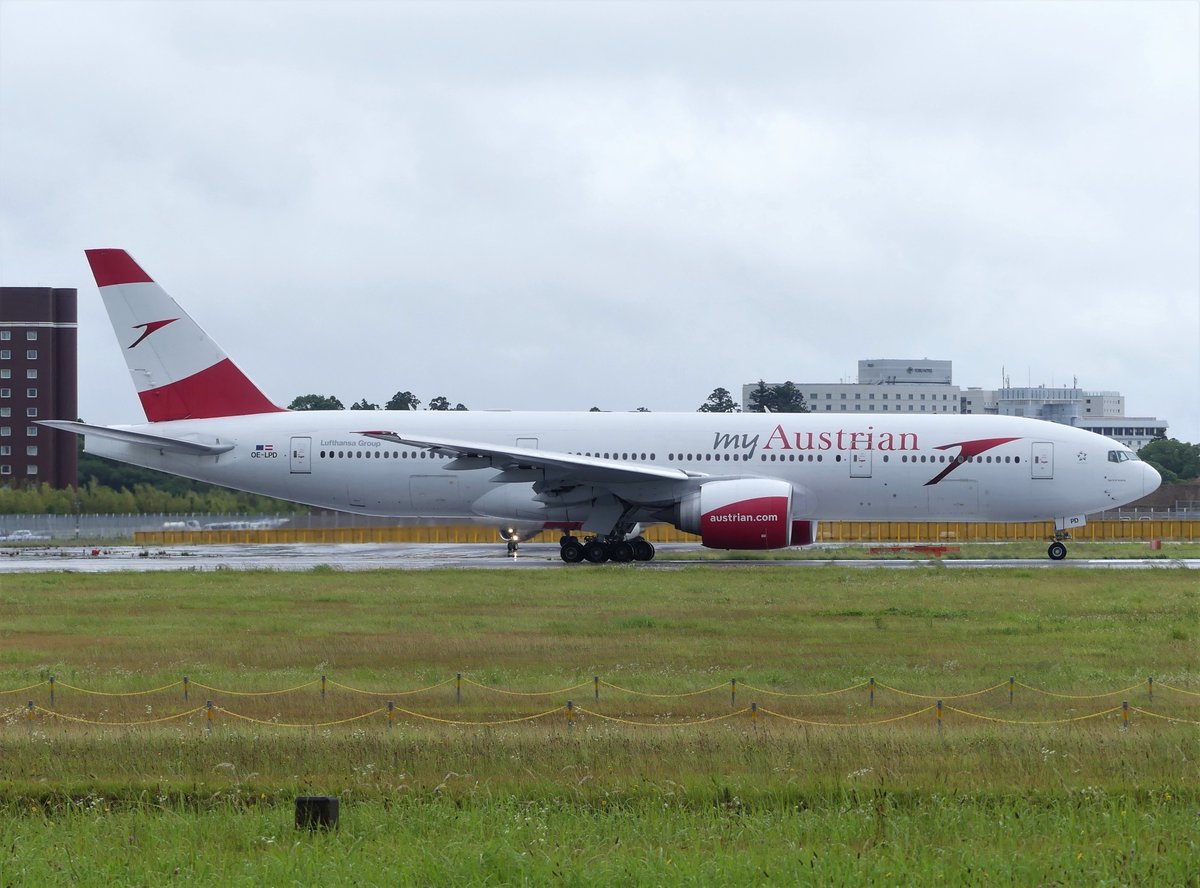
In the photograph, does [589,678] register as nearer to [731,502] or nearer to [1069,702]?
[1069,702]

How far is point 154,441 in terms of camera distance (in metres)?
38.2

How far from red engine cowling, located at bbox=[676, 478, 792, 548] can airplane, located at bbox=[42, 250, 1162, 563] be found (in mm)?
1206

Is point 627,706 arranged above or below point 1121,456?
below

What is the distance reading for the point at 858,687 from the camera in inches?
652

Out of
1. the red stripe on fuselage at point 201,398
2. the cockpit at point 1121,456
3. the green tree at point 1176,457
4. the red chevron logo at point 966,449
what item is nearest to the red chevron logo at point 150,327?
the red stripe on fuselage at point 201,398

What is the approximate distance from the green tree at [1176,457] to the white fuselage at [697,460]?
82967 millimetres

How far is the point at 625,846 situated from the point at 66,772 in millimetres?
5529

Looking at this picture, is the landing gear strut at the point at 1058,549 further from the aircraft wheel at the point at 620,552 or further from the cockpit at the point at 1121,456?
the aircraft wheel at the point at 620,552

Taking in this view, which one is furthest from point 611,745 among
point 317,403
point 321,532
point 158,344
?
point 317,403

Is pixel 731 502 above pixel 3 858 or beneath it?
above

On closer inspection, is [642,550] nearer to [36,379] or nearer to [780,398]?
[36,379]

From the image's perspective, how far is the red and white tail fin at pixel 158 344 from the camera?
129 ft

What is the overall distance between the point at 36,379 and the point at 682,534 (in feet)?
195

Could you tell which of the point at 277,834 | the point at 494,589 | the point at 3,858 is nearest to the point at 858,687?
the point at 277,834
